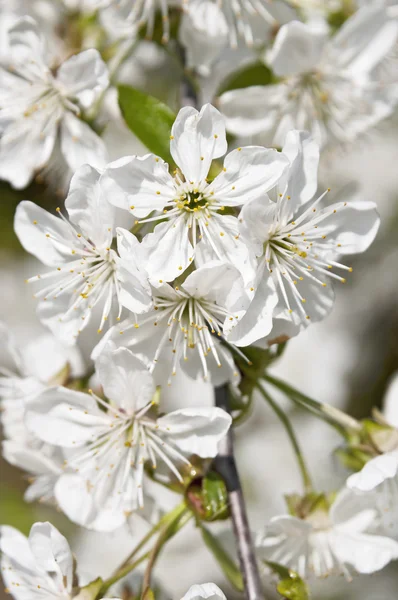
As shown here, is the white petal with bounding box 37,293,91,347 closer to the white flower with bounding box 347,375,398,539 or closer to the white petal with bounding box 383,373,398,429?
the white flower with bounding box 347,375,398,539

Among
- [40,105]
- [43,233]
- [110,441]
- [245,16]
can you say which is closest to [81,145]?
[40,105]

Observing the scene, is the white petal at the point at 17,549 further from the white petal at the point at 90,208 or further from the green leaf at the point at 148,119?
the green leaf at the point at 148,119

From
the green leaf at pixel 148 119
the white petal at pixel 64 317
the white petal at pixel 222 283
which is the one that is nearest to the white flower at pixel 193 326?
the white petal at pixel 222 283

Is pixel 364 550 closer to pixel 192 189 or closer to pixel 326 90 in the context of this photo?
pixel 192 189

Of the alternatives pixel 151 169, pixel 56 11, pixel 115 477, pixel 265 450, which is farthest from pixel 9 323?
pixel 151 169

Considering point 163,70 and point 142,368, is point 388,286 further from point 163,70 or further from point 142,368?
point 142,368

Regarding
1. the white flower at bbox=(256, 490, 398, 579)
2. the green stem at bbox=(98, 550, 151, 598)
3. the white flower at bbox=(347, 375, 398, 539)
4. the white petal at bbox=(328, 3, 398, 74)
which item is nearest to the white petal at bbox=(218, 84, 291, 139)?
the white petal at bbox=(328, 3, 398, 74)
